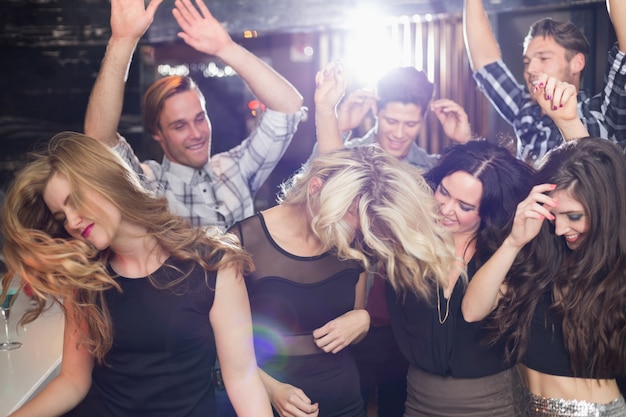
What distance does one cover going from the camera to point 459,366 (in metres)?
2.16

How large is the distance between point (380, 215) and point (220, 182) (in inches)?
56.3

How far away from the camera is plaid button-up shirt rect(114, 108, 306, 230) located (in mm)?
3305

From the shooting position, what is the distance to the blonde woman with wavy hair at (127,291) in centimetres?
180

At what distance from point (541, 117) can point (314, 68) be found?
2366 millimetres

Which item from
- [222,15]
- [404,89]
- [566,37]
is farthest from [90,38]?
[566,37]

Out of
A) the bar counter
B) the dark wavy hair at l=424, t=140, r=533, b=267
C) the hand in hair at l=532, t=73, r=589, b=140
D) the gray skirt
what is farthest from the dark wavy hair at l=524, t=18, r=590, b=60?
the bar counter

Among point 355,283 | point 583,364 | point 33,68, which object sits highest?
point 33,68

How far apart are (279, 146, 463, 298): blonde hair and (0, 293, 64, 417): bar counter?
2.88ft

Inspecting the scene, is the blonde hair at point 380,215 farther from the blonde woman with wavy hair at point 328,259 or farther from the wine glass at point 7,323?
the wine glass at point 7,323

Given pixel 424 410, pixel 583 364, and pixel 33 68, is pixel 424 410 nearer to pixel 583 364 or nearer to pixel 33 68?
pixel 583 364

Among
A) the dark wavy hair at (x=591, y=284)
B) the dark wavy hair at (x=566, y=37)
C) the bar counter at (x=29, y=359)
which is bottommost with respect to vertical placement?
the bar counter at (x=29, y=359)

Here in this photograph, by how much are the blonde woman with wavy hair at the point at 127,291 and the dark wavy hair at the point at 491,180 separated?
0.83 m

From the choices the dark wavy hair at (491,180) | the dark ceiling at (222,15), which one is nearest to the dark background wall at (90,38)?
the dark ceiling at (222,15)

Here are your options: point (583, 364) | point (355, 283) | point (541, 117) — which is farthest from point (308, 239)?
point (541, 117)
